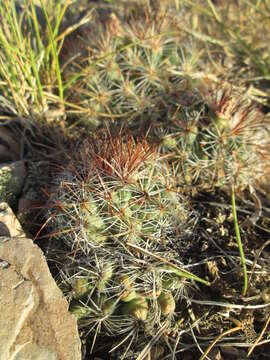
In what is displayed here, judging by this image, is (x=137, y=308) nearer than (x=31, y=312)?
No

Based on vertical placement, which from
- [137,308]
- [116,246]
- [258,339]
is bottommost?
[258,339]

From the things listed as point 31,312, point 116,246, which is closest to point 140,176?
point 116,246

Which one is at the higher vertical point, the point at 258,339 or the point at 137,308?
the point at 137,308

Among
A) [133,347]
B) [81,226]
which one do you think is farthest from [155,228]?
[133,347]

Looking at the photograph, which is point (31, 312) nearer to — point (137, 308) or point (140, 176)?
point (137, 308)

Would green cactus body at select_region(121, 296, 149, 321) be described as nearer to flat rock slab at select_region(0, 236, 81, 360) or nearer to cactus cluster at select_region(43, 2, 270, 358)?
cactus cluster at select_region(43, 2, 270, 358)

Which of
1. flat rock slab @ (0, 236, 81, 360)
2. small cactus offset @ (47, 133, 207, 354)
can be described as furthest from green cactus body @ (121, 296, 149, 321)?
flat rock slab @ (0, 236, 81, 360)
